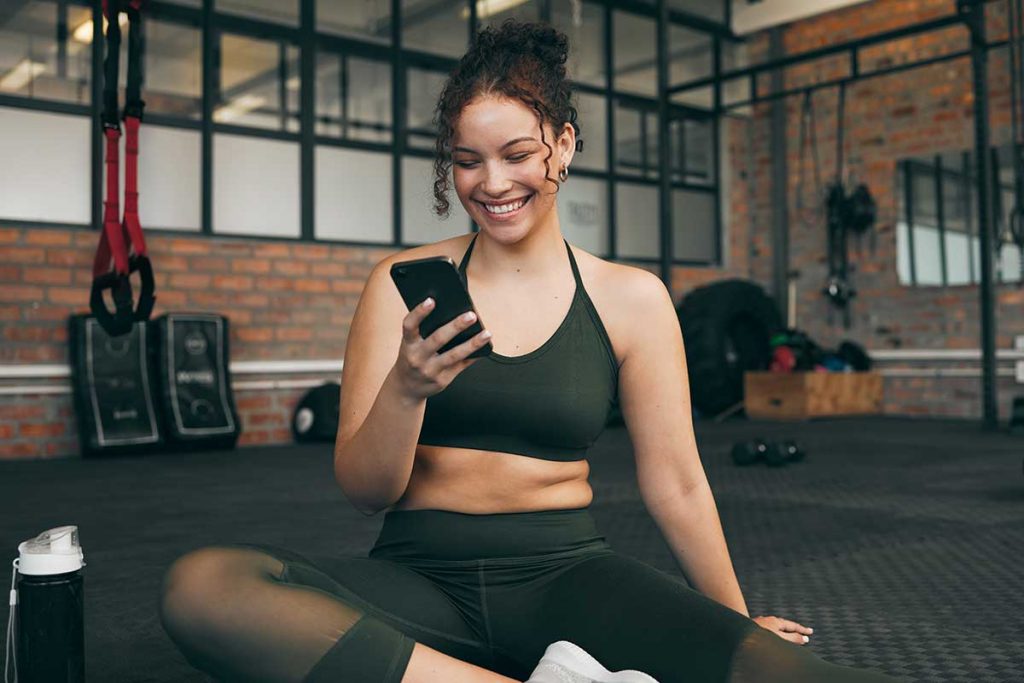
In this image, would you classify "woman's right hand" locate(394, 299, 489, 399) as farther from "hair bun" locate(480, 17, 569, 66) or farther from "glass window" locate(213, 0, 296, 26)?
"glass window" locate(213, 0, 296, 26)

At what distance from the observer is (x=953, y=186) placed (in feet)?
24.8

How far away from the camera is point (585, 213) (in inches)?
305

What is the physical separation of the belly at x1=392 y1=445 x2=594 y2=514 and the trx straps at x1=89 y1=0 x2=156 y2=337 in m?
2.13

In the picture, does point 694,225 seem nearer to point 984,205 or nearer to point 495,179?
point 984,205

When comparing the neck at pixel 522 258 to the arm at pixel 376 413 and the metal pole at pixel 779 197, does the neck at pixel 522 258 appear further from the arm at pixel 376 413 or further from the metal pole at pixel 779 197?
the metal pole at pixel 779 197

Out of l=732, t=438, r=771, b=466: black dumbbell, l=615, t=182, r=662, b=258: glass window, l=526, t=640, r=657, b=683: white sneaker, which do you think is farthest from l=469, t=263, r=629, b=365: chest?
l=615, t=182, r=662, b=258: glass window

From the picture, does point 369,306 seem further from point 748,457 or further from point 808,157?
point 808,157

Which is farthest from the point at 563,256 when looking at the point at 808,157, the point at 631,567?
the point at 808,157

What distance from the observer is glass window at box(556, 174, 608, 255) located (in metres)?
7.62

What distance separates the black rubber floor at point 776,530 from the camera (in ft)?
5.89

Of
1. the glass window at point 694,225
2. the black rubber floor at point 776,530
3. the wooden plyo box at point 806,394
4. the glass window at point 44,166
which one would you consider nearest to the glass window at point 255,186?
the glass window at point 44,166

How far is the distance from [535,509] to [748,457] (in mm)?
3467

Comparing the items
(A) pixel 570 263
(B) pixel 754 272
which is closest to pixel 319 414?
(B) pixel 754 272

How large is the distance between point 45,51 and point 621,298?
5.14 m
